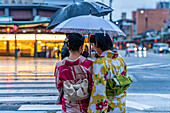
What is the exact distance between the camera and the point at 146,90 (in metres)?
9.66

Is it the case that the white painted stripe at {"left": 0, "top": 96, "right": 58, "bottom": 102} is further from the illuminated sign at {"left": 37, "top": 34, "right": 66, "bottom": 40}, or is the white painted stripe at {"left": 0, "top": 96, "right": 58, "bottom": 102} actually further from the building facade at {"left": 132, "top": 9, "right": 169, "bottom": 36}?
the building facade at {"left": 132, "top": 9, "right": 169, "bottom": 36}

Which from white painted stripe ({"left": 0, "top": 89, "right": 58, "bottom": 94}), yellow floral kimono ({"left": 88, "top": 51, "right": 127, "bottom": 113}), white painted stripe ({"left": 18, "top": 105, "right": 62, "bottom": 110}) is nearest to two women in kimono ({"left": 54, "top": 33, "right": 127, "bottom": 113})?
yellow floral kimono ({"left": 88, "top": 51, "right": 127, "bottom": 113})

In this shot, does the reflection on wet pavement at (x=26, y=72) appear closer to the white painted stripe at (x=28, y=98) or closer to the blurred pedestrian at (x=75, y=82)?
the white painted stripe at (x=28, y=98)

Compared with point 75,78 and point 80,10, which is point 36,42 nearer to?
point 80,10

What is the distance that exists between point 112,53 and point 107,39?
0.20 meters

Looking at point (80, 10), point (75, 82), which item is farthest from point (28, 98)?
point (75, 82)

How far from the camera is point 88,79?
3.10 meters

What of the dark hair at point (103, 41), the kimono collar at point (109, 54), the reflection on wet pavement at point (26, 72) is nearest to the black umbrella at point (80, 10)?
the dark hair at point (103, 41)

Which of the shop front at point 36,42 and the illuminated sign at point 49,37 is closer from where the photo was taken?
the illuminated sign at point 49,37

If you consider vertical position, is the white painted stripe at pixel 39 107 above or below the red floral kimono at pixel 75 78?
below

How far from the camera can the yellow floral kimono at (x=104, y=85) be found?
301 centimetres

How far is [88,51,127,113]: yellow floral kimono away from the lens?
3010 mm

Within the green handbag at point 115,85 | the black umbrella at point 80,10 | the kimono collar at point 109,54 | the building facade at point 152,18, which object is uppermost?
the building facade at point 152,18

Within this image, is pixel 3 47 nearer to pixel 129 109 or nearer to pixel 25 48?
pixel 25 48
